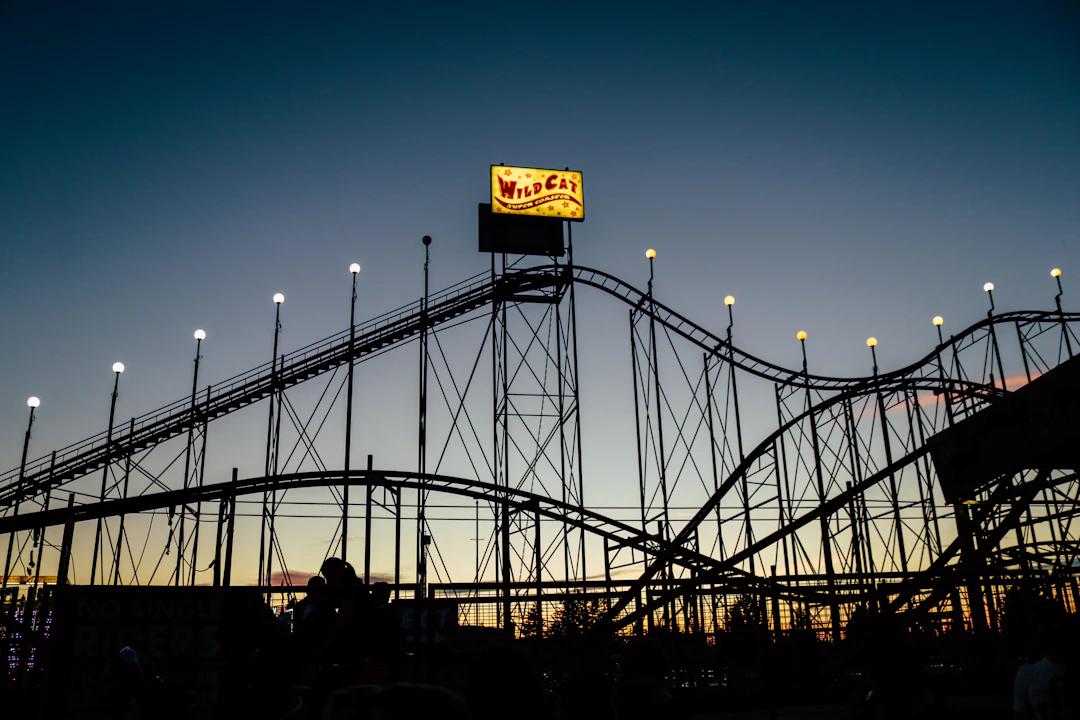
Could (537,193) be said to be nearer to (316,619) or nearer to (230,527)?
(230,527)

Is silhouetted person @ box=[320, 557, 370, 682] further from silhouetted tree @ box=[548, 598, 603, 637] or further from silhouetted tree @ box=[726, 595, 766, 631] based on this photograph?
silhouetted tree @ box=[548, 598, 603, 637]

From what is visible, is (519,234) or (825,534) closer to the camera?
(825,534)

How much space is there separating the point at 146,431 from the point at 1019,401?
1949 cm

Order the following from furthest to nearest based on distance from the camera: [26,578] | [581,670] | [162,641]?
[26,578], [162,641], [581,670]

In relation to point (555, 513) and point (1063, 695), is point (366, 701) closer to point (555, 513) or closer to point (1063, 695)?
point (1063, 695)

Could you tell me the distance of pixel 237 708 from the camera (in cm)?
584

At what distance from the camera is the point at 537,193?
78.5 ft

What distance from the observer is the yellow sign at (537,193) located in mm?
23484

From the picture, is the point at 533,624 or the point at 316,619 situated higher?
the point at 316,619

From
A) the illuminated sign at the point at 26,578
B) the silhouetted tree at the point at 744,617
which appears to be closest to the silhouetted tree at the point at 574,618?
the silhouetted tree at the point at 744,617

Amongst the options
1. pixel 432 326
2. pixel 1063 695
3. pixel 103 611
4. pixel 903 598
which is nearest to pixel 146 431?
pixel 432 326

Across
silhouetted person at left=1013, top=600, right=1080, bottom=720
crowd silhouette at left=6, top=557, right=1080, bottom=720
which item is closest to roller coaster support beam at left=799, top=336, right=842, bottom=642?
crowd silhouette at left=6, top=557, right=1080, bottom=720

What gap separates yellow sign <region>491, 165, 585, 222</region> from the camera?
A: 23.5m

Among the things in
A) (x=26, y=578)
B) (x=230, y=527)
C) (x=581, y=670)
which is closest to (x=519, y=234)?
(x=230, y=527)
